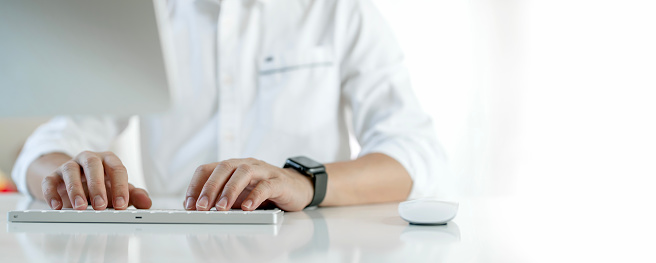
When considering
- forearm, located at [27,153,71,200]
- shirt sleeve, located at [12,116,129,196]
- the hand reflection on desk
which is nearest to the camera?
the hand reflection on desk

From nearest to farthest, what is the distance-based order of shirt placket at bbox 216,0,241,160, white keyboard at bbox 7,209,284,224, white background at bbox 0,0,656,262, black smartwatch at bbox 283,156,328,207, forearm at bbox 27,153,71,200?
white keyboard at bbox 7,209,284,224, black smartwatch at bbox 283,156,328,207, forearm at bbox 27,153,71,200, shirt placket at bbox 216,0,241,160, white background at bbox 0,0,656,262

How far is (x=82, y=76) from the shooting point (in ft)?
2.01

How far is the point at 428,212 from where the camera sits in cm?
70

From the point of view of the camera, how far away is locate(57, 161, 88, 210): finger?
744mm

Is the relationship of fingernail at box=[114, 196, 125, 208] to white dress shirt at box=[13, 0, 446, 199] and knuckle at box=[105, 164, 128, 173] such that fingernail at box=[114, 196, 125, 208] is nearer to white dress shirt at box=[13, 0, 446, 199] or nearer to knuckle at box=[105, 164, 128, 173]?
knuckle at box=[105, 164, 128, 173]

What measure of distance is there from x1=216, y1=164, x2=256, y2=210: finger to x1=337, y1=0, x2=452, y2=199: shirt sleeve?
474mm

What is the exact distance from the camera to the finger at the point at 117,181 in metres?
0.75

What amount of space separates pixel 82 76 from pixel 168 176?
914 millimetres

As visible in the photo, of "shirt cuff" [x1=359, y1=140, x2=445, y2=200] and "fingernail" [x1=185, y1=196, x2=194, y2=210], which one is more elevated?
"fingernail" [x1=185, y1=196, x2=194, y2=210]

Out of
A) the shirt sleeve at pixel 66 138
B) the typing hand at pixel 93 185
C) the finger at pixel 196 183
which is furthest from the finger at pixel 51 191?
the shirt sleeve at pixel 66 138

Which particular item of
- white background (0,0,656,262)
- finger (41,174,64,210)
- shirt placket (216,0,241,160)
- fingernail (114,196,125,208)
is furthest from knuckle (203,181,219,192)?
white background (0,0,656,262)

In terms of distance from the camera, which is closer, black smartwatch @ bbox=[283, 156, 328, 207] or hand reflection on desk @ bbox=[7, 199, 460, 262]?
hand reflection on desk @ bbox=[7, 199, 460, 262]

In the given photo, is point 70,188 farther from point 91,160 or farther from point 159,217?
point 159,217

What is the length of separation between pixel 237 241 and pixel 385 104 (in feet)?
2.92
